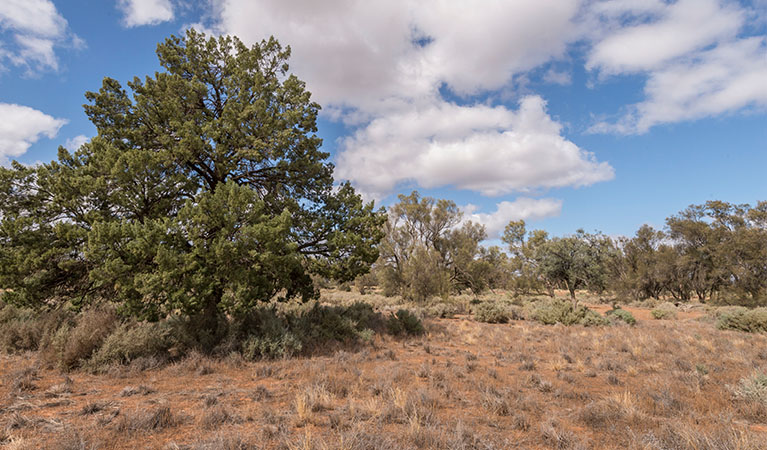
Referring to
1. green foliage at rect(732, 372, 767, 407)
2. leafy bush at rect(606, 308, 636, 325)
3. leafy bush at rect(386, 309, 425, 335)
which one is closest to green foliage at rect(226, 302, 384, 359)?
leafy bush at rect(386, 309, 425, 335)

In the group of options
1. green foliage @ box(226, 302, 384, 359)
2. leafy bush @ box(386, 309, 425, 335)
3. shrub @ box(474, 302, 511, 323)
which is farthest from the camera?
shrub @ box(474, 302, 511, 323)

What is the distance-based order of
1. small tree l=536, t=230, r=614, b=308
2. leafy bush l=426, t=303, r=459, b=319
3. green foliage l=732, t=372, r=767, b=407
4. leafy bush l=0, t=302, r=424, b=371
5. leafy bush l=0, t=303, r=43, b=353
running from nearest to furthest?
green foliage l=732, t=372, r=767, b=407
leafy bush l=0, t=302, r=424, b=371
leafy bush l=0, t=303, r=43, b=353
leafy bush l=426, t=303, r=459, b=319
small tree l=536, t=230, r=614, b=308

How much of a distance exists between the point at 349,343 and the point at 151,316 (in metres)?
6.26

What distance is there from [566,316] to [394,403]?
16.6m

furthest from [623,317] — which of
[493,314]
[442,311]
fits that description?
[442,311]

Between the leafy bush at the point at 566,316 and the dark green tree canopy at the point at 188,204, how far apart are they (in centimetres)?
1305

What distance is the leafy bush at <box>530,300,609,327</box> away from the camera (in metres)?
17.8

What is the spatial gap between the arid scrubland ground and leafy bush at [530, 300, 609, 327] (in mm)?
7310

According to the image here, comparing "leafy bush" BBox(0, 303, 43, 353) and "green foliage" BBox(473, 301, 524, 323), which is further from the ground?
"leafy bush" BBox(0, 303, 43, 353)

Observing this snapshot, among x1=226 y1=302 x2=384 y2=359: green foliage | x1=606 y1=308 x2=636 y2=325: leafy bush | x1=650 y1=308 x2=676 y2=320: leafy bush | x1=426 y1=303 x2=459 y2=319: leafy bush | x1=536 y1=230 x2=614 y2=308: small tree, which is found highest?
x1=536 y1=230 x2=614 y2=308: small tree

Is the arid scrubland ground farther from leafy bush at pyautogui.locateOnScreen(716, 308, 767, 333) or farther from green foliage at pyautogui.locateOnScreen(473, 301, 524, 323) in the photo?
green foliage at pyautogui.locateOnScreen(473, 301, 524, 323)

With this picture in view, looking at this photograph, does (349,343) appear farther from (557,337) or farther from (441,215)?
(441,215)

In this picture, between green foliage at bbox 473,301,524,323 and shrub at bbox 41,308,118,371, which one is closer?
shrub at bbox 41,308,118,371

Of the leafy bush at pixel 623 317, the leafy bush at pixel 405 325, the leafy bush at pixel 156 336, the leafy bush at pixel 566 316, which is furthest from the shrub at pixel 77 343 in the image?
the leafy bush at pixel 623 317
